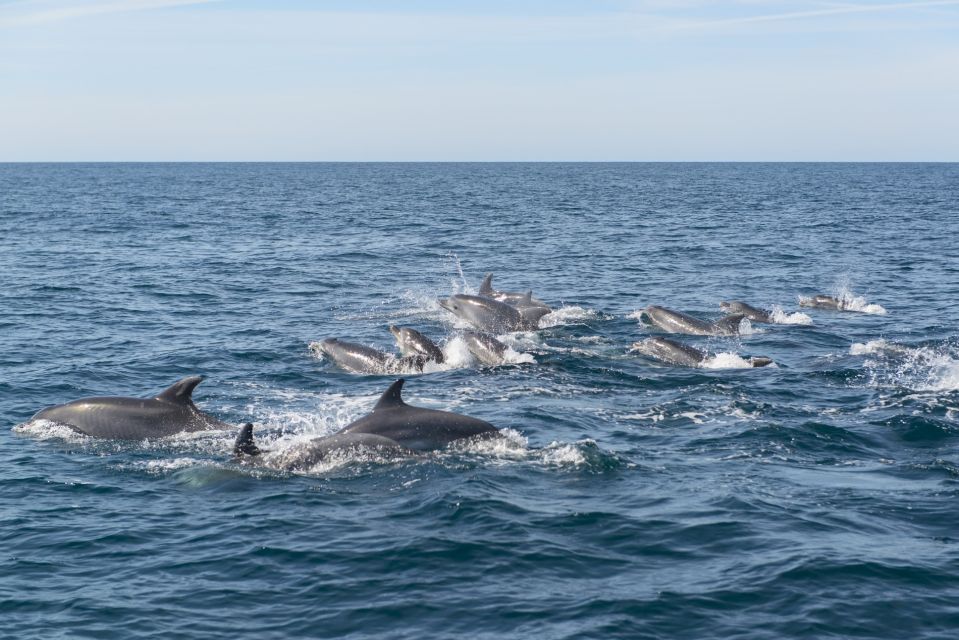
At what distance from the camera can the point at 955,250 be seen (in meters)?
57.4

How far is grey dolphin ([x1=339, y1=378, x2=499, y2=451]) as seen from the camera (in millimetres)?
18109

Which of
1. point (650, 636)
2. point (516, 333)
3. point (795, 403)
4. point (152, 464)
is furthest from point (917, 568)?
point (516, 333)

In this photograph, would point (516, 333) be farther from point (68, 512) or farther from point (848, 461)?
point (68, 512)

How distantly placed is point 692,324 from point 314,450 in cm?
1661

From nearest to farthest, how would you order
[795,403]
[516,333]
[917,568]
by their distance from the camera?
[917,568] < [795,403] < [516,333]

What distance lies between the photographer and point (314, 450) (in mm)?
17656

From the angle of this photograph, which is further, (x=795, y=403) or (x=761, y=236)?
(x=761, y=236)

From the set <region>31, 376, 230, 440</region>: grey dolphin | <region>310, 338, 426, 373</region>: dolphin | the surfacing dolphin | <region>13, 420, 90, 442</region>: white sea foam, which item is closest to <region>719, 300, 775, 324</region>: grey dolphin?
<region>310, 338, 426, 373</region>: dolphin

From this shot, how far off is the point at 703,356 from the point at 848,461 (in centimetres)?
885

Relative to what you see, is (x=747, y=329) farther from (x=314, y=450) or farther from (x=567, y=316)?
(x=314, y=450)

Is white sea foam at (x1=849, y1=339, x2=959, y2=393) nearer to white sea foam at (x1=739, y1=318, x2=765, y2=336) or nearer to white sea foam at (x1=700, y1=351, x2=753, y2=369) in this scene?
white sea foam at (x1=700, y1=351, x2=753, y2=369)

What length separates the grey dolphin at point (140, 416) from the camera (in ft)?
63.4

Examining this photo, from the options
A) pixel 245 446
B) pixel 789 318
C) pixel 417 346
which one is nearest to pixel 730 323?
pixel 789 318

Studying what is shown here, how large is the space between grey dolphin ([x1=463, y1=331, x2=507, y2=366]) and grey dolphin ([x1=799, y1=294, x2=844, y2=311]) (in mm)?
15210
